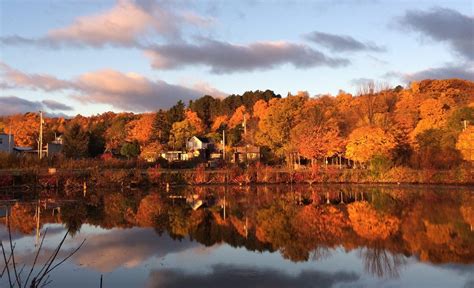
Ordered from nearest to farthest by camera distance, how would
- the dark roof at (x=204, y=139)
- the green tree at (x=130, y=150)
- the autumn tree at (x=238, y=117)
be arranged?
1. the green tree at (x=130, y=150)
2. the dark roof at (x=204, y=139)
3. the autumn tree at (x=238, y=117)

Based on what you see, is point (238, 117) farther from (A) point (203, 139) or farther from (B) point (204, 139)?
(A) point (203, 139)

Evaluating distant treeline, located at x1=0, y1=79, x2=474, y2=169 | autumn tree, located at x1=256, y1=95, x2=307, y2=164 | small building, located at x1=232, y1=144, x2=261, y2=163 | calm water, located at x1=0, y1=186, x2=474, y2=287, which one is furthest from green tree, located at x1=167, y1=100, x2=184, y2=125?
calm water, located at x1=0, y1=186, x2=474, y2=287

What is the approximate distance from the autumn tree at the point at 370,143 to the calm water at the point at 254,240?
45.1 ft

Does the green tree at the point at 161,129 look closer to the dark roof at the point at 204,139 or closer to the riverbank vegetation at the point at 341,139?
the riverbank vegetation at the point at 341,139

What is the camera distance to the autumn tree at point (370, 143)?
4275 cm

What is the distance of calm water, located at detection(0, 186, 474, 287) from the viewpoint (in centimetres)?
1138

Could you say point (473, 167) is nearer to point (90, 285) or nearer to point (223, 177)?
point (223, 177)

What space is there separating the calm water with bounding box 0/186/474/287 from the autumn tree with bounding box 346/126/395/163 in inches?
541

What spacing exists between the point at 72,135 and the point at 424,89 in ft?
182

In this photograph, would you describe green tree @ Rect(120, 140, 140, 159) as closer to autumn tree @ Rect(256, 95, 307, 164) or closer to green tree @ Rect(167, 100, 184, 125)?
green tree @ Rect(167, 100, 184, 125)

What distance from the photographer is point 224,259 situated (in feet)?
44.2

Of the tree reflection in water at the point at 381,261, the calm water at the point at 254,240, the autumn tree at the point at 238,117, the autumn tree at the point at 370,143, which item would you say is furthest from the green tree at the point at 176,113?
the tree reflection in water at the point at 381,261

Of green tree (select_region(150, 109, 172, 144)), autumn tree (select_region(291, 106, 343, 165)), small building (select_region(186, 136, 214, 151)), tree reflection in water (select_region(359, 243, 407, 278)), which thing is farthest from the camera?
green tree (select_region(150, 109, 172, 144))

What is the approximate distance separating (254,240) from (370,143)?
29.4m
